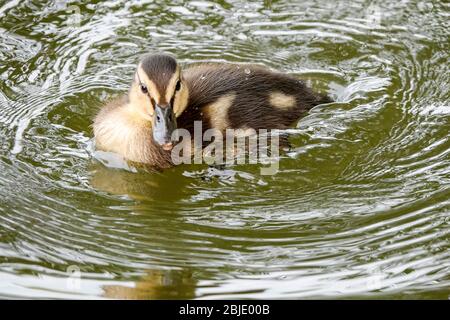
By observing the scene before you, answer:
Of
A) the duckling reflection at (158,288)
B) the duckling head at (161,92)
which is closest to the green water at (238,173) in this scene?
the duckling reflection at (158,288)

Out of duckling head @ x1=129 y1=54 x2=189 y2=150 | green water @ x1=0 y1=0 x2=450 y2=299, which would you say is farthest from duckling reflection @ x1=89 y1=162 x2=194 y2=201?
Answer: duckling head @ x1=129 y1=54 x2=189 y2=150

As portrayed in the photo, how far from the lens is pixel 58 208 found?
3424mm

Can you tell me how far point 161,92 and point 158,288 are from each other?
3.38ft

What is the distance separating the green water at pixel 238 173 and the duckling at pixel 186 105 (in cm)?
→ 10

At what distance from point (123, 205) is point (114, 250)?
0.40 meters

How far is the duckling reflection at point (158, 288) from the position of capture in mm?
2922

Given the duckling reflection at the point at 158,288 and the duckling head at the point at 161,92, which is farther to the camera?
the duckling head at the point at 161,92

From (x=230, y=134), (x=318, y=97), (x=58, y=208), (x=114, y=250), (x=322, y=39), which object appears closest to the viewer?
(x=114, y=250)

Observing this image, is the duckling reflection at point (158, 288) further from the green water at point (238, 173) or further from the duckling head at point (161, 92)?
the duckling head at point (161, 92)

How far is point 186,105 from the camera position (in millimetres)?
3967

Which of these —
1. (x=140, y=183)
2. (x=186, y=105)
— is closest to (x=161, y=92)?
(x=186, y=105)

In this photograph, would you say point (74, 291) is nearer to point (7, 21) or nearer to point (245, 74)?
point (245, 74)

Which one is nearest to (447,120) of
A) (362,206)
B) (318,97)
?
(318,97)

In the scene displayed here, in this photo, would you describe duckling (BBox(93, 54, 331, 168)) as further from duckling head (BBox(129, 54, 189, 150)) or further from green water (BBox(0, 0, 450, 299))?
green water (BBox(0, 0, 450, 299))
